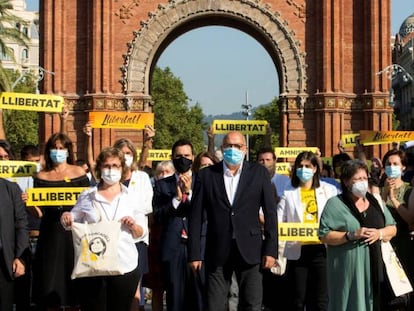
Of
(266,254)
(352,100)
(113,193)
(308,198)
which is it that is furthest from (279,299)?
(352,100)

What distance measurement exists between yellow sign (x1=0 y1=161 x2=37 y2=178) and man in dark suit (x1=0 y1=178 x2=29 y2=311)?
223 centimetres

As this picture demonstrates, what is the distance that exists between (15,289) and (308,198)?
4084 millimetres

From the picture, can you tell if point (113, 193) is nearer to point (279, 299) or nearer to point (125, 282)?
point (125, 282)

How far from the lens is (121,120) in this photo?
2142 cm

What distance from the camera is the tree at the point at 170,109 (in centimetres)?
9175

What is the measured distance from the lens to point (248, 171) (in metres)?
10.7

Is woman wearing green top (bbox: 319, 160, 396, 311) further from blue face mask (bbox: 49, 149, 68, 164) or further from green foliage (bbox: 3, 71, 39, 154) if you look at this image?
green foliage (bbox: 3, 71, 39, 154)

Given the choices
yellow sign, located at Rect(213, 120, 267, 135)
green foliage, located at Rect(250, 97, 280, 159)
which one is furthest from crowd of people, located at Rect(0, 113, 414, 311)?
green foliage, located at Rect(250, 97, 280, 159)

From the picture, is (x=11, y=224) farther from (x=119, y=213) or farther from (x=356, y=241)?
(x=356, y=241)

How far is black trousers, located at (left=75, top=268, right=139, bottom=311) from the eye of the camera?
1018cm

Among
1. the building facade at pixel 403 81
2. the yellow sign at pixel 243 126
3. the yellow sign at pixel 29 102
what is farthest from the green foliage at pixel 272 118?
the yellow sign at pixel 29 102

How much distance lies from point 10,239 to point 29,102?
252 inches

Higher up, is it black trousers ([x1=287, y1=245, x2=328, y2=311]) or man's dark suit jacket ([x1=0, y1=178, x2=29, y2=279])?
man's dark suit jacket ([x1=0, y1=178, x2=29, y2=279])

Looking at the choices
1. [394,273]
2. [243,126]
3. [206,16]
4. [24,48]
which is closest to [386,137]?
[243,126]
